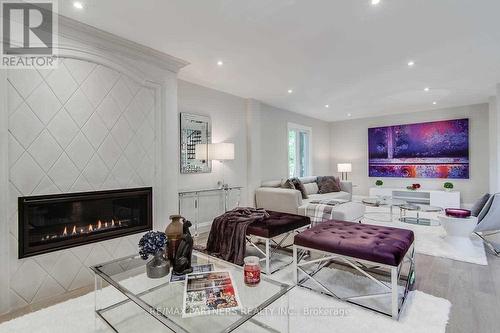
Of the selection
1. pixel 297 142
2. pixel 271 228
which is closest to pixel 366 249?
pixel 271 228

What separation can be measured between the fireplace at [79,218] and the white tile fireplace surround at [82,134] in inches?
2.6

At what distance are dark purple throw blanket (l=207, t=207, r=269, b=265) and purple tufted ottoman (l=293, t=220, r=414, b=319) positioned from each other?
66 cm

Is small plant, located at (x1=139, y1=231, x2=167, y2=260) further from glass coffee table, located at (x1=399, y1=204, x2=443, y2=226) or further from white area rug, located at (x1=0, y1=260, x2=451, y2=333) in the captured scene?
glass coffee table, located at (x1=399, y1=204, x2=443, y2=226)

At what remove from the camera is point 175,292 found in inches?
63.6

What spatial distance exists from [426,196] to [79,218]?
712 centimetres

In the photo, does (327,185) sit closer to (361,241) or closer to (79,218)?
(361,241)

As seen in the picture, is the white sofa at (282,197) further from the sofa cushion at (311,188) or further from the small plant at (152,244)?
the small plant at (152,244)

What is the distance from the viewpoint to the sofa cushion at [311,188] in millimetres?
5705

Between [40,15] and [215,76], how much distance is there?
6.92 ft

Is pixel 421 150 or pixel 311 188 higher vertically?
pixel 421 150

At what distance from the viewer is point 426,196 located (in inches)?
245

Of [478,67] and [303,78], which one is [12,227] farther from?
[478,67]

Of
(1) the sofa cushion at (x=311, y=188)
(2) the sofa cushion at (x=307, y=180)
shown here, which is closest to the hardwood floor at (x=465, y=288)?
(1) the sofa cushion at (x=311, y=188)

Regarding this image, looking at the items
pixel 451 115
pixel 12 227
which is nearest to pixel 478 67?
pixel 451 115
